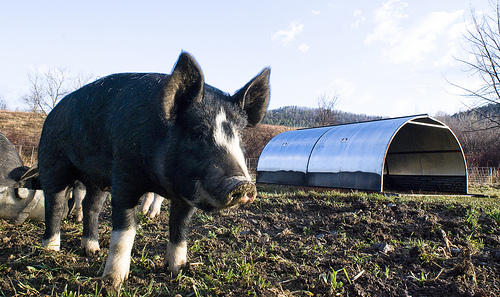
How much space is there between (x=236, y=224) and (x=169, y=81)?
2.46m

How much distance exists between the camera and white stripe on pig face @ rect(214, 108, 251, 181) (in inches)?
85.0

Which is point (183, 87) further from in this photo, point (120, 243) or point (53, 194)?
point (53, 194)

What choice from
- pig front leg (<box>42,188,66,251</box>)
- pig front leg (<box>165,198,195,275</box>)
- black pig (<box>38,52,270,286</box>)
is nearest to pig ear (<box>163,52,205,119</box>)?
black pig (<box>38,52,270,286</box>)

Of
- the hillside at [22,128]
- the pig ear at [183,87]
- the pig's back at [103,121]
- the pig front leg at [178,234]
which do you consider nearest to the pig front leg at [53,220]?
the pig's back at [103,121]

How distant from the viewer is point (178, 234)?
2770mm

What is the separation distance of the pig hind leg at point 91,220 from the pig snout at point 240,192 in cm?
196

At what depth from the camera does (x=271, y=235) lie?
12.8ft

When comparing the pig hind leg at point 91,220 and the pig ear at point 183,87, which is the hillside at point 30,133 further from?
the pig ear at point 183,87

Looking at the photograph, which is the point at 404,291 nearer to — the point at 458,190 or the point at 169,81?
the point at 169,81

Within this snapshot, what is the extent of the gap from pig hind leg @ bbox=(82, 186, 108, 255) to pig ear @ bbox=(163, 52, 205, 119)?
1.58 meters

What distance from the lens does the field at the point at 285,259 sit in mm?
2395

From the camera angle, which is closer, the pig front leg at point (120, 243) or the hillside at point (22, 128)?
the pig front leg at point (120, 243)

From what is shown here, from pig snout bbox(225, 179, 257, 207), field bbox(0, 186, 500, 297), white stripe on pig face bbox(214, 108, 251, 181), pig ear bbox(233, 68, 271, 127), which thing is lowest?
field bbox(0, 186, 500, 297)

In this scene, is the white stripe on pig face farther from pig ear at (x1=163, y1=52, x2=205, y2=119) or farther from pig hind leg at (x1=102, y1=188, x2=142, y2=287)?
pig hind leg at (x1=102, y1=188, x2=142, y2=287)
